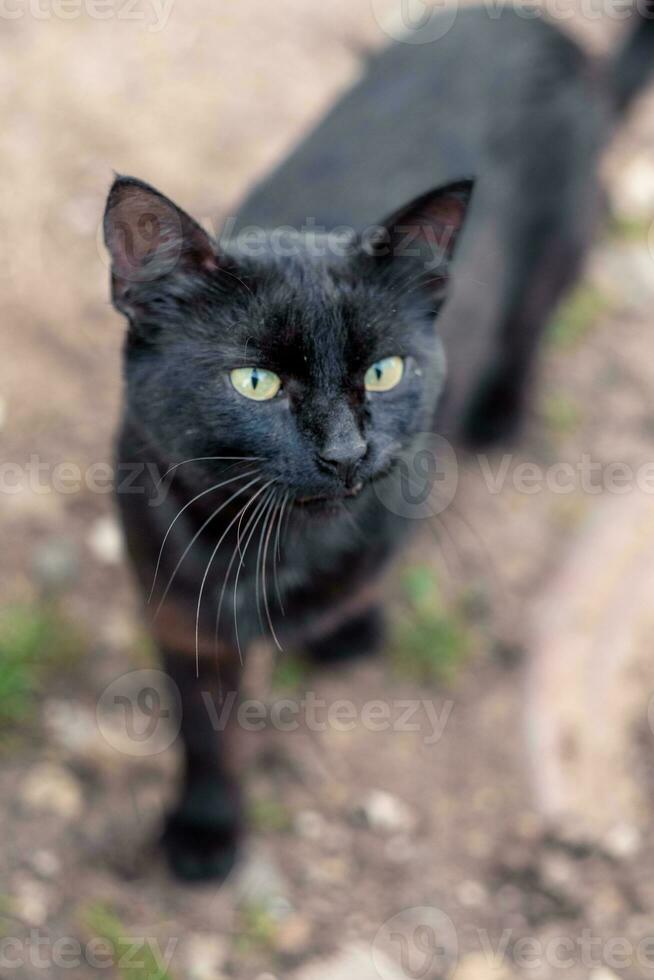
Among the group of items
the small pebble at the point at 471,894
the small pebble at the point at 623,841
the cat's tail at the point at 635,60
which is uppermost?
the cat's tail at the point at 635,60

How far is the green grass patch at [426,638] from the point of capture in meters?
2.68

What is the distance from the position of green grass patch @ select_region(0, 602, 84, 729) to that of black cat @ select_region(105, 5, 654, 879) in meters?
0.42

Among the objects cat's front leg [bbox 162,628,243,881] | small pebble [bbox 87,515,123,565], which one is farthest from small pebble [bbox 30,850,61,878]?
small pebble [bbox 87,515,123,565]

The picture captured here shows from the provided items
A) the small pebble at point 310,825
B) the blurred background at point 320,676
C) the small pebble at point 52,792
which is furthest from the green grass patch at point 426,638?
the small pebble at point 52,792

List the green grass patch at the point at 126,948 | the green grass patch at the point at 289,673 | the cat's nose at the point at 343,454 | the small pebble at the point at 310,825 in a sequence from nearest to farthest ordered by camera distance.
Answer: the cat's nose at the point at 343,454
the green grass patch at the point at 126,948
the small pebble at the point at 310,825
the green grass patch at the point at 289,673

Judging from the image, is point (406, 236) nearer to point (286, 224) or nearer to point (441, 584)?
point (286, 224)

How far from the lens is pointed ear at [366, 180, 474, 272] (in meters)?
1.66

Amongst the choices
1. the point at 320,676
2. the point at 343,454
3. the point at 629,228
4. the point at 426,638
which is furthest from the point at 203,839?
the point at 629,228

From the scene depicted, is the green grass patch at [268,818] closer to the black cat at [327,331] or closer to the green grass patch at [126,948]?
the black cat at [327,331]

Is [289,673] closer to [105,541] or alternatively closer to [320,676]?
[320,676]

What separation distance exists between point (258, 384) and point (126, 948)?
45.4 inches

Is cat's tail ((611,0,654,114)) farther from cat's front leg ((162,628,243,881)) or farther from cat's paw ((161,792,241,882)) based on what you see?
cat's paw ((161,792,241,882))

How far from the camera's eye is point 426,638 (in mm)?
2695

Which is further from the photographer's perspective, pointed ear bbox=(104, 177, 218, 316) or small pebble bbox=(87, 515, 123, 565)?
small pebble bbox=(87, 515, 123, 565)
